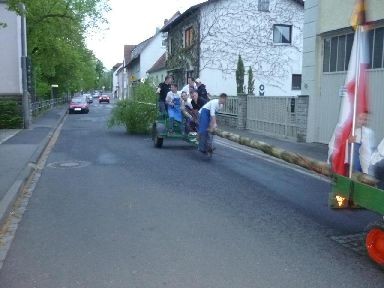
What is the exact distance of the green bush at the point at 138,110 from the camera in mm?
17844

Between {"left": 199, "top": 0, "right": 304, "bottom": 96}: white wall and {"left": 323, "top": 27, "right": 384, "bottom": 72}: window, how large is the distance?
53.7 feet

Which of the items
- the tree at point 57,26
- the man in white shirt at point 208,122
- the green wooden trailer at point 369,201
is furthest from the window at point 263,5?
the green wooden trailer at point 369,201

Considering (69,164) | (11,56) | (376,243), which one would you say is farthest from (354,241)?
(11,56)

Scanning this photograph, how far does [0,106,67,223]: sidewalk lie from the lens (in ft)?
25.6

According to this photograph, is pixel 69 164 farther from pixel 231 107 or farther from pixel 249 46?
pixel 249 46

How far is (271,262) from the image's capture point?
16.2 ft

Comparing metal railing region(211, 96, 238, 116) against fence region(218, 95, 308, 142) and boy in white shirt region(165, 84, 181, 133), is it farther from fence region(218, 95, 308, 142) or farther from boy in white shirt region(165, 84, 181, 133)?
boy in white shirt region(165, 84, 181, 133)

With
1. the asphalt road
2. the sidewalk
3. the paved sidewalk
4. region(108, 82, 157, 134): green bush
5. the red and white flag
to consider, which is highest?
the red and white flag

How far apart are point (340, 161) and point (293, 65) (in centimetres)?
2841

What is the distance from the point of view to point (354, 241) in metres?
5.61

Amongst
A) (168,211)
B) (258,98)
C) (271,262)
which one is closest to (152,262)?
(271,262)

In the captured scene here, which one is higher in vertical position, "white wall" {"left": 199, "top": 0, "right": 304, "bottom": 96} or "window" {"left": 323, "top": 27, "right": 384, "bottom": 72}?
"white wall" {"left": 199, "top": 0, "right": 304, "bottom": 96}

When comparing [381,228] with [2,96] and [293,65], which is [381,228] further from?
[293,65]

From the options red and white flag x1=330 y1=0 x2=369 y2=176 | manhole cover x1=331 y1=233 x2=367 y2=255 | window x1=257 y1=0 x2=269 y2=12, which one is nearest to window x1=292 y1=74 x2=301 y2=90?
window x1=257 y1=0 x2=269 y2=12
